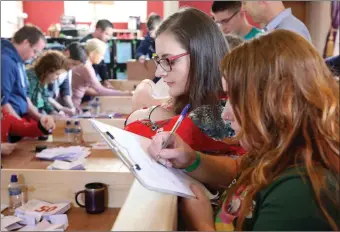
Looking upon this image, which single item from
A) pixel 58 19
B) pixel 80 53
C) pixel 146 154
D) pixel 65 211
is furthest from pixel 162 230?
pixel 58 19

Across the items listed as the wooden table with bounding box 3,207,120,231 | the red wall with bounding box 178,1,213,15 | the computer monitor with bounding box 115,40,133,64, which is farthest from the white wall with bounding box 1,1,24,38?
the wooden table with bounding box 3,207,120,231

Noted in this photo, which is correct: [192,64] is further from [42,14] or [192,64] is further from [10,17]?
[42,14]

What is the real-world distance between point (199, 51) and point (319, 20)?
393cm

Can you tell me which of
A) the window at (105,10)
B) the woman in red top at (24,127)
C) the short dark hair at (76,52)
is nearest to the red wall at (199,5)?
the woman in red top at (24,127)

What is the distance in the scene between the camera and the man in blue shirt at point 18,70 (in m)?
3.02

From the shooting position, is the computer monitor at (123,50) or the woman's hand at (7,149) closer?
the woman's hand at (7,149)

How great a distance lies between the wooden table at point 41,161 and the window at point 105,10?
238 inches

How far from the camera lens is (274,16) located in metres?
2.36

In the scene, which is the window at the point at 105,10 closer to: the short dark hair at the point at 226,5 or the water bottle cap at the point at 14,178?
the short dark hair at the point at 226,5

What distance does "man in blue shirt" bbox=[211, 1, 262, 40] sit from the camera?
2719 mm

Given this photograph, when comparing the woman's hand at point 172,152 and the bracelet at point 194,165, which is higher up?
the woman's hand at point 172,152

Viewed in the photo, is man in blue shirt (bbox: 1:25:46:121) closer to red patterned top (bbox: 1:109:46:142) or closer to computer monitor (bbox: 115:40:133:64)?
red patterned top (bbox: 1:109:46:142)

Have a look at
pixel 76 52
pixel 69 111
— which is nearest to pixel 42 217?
pixel 69 111

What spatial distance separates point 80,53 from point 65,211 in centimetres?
260
